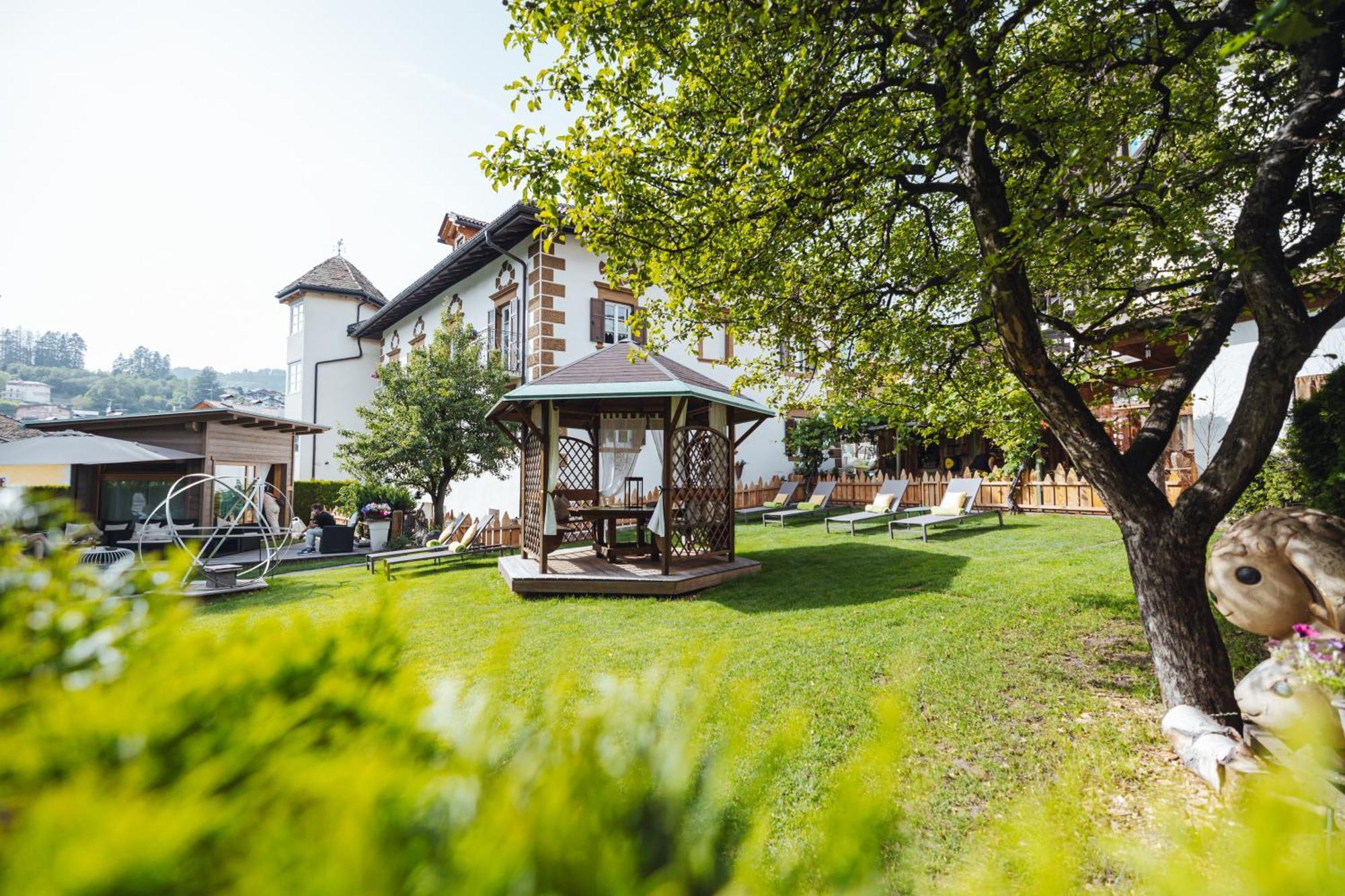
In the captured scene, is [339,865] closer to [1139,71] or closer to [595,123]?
[595,123]

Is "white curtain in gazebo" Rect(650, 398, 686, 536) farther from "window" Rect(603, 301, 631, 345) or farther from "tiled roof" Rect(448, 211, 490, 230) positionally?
"tiled roof" Rect(448, 211, 490, 230)

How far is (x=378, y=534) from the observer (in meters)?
14.8

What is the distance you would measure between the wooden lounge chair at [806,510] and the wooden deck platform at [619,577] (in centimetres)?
626

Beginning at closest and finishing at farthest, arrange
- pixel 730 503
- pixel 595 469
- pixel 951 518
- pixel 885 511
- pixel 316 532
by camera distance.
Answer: pixel 730 503 → pixel 595 469 → pixel 951 518 → pixel 316 532 → pixel 885 511

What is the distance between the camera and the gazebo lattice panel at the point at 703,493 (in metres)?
9.36

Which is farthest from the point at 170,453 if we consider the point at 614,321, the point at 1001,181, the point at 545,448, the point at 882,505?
the point at 882,505

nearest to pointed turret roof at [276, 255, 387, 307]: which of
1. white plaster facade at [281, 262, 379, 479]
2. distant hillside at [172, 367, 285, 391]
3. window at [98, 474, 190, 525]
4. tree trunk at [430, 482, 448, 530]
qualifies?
white plaster facade at [281, 262, 379, 479]

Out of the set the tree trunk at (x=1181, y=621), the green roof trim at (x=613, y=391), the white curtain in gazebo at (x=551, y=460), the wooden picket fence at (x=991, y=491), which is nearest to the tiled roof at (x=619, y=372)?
the green roof trim at (x=613, y=391)

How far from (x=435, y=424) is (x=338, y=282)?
15.0m

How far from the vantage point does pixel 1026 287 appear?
4117 millimetres

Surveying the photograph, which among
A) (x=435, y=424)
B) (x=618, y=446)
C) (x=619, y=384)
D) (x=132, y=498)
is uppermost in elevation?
(x=619, y=384)

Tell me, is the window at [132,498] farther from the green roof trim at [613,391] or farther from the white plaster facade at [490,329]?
the green roof trim at [613,391]

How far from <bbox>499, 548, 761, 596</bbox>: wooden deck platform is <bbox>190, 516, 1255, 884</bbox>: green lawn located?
0.81 feet

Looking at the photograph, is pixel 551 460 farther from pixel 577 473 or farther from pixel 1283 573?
pixel 1283 573
